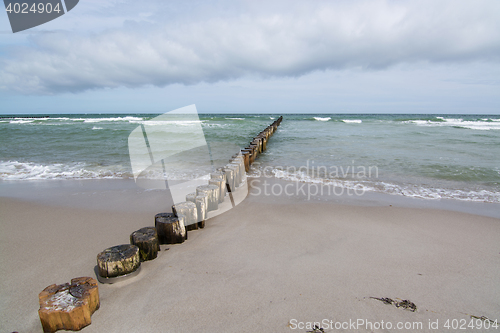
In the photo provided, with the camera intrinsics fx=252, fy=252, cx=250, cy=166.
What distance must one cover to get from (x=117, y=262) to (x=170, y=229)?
2.34 feet

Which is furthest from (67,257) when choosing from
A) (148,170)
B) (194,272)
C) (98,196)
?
(148,170)

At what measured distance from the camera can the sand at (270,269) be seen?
6.03 feet

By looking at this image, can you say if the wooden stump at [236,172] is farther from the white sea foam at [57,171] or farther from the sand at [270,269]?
the white sea foam at [57,171]

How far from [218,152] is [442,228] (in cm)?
746

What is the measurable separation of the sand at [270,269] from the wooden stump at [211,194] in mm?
238

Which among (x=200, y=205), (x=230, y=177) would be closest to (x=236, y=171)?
(x=230, y=177)

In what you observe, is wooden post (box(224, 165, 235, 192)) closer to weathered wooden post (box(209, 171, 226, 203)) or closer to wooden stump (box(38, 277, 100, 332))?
weathered wooden post (box(209, 171, 226, 203))

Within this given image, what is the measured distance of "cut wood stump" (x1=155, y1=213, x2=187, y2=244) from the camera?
2771 mm

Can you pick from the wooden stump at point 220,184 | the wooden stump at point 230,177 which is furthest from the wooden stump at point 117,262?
the wooden stump at point 230,177

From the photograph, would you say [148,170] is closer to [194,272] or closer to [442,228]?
[194,272]

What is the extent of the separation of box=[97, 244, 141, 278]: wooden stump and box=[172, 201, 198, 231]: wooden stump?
778 mm

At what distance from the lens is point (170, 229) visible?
9.10 ft

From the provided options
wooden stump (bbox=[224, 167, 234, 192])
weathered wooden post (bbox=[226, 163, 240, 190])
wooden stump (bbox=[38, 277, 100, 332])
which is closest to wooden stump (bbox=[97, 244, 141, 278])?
wooden stump (bbox=[38, 277, 100, 332])

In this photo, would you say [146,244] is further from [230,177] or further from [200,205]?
[230,177]
